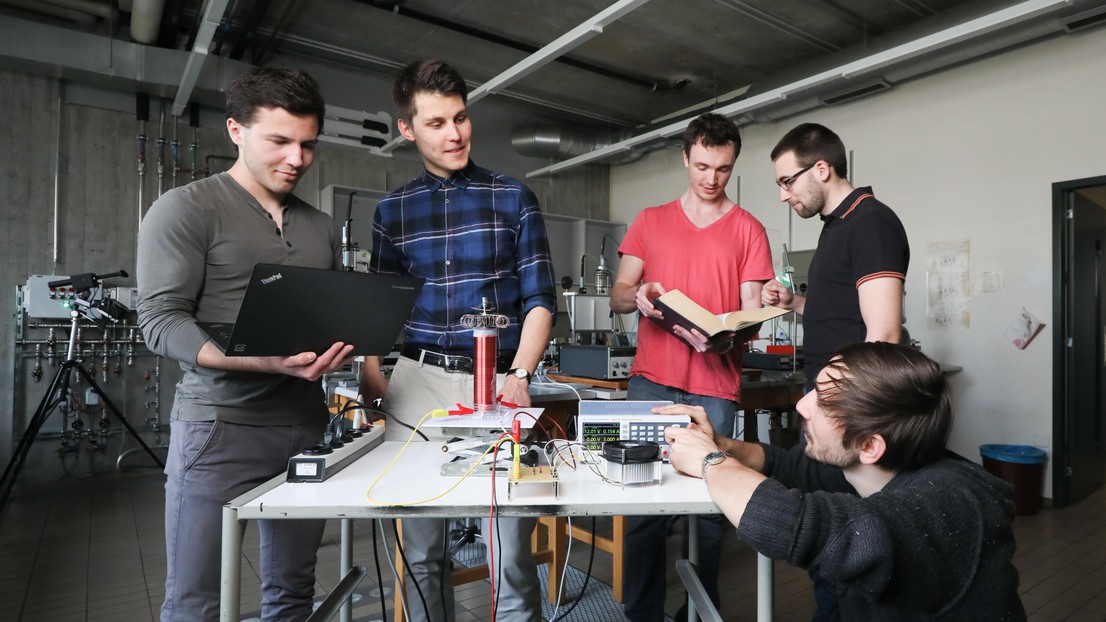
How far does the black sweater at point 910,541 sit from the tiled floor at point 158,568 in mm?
1457

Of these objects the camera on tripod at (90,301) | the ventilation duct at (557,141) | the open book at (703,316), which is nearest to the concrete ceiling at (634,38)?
the ventilation duct at (557,141)

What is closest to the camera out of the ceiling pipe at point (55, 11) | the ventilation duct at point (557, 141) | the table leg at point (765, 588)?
the table leg at point (765, 588)

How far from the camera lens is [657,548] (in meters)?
1.92

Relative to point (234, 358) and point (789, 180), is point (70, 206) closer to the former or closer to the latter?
point (234, 358)

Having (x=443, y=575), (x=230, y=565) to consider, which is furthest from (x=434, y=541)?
(x=230, y=565)

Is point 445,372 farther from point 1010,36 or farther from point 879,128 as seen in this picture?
point 879,128

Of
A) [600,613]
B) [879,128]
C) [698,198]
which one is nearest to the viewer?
[698,198]

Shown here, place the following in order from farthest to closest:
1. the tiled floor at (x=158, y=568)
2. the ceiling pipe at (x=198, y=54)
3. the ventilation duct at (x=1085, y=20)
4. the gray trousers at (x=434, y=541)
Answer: the ventilation duct at (x=1085, y=20)
the ceiling pipe at (x=198, y=54)
the tiled floor at (x=158, y=568)
the gray trousers at (x=434, y=541)

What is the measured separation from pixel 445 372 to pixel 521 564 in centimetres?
47

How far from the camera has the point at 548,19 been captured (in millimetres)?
4445

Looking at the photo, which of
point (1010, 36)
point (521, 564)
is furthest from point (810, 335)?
point (1010, 36)

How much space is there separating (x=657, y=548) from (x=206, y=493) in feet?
4.16

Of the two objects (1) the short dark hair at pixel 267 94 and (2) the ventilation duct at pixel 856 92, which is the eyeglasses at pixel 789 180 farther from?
(2) the ventilation duct at pixel 856 92

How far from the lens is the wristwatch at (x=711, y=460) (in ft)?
3.46
